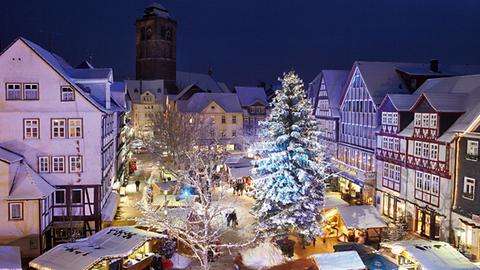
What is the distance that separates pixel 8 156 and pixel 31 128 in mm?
2611

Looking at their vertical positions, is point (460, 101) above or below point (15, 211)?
above

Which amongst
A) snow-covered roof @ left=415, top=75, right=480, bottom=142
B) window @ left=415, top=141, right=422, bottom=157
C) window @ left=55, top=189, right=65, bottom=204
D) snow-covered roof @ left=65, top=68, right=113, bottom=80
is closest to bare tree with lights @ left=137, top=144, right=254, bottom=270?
window @ left=55, top=189, right=65, bottom=204

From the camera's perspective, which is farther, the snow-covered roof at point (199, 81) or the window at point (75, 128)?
the snow-covered roof at point (199, 81)

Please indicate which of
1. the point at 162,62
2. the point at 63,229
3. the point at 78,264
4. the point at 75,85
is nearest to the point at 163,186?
the point at 63,229

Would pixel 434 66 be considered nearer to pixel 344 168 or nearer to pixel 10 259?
pixel 344 168

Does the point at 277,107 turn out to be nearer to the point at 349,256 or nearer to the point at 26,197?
the point at 349,256

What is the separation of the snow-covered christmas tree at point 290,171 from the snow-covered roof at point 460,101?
8.36 meters

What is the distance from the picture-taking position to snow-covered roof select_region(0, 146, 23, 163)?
27.5 m

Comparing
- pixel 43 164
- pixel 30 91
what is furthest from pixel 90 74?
pixel 43 164

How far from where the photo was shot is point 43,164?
30406 mm

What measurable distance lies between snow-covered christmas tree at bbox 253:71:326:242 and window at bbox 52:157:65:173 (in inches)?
512

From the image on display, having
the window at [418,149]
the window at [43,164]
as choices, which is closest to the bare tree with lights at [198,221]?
the window at [43,164]

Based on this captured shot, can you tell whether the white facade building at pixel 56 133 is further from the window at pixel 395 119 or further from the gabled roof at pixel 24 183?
the window at pixel 395 119

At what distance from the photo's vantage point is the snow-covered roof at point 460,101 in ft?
93.2
